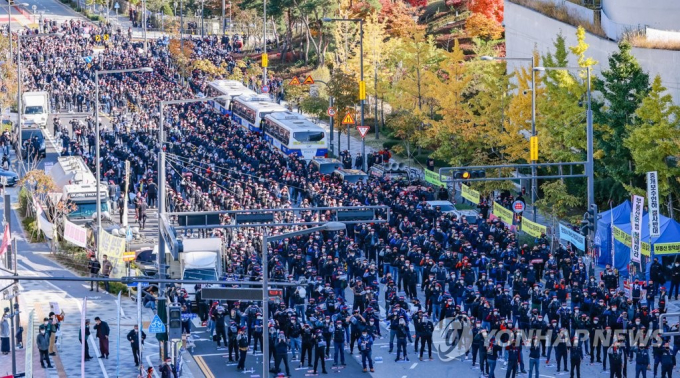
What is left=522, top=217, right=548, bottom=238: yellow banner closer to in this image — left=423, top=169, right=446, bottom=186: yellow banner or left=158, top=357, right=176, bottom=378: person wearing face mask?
left=423, top=169, right=446, bottom=186: yellow banner

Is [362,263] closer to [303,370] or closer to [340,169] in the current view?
[303,370]

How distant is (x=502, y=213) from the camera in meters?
51.3

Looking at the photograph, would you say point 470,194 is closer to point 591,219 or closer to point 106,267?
point 591,219

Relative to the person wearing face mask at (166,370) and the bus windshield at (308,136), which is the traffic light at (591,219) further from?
the bus windshield at (308,136)

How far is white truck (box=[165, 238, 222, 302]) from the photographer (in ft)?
147

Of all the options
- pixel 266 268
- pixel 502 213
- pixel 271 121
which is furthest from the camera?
pixel 271 121

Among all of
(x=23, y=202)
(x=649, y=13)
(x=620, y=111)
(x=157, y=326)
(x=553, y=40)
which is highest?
(x=649, y=13)

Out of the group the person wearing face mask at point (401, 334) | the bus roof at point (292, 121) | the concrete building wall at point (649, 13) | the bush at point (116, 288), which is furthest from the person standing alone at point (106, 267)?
the concrete building wall at point (649, 13)

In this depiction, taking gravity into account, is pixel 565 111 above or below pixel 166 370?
above

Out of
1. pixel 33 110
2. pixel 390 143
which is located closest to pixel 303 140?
pixel 390 143

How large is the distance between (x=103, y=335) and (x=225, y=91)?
44.1m

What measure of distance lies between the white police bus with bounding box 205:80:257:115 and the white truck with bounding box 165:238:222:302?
33.9 meters

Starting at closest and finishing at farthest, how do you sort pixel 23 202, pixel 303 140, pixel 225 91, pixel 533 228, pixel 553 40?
1. pixel 533 228
2. pixel 23 202
3. pixel 553 40
4. pixel 303 140
5. pixel 225 91

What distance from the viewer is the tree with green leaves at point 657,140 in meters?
49.4
